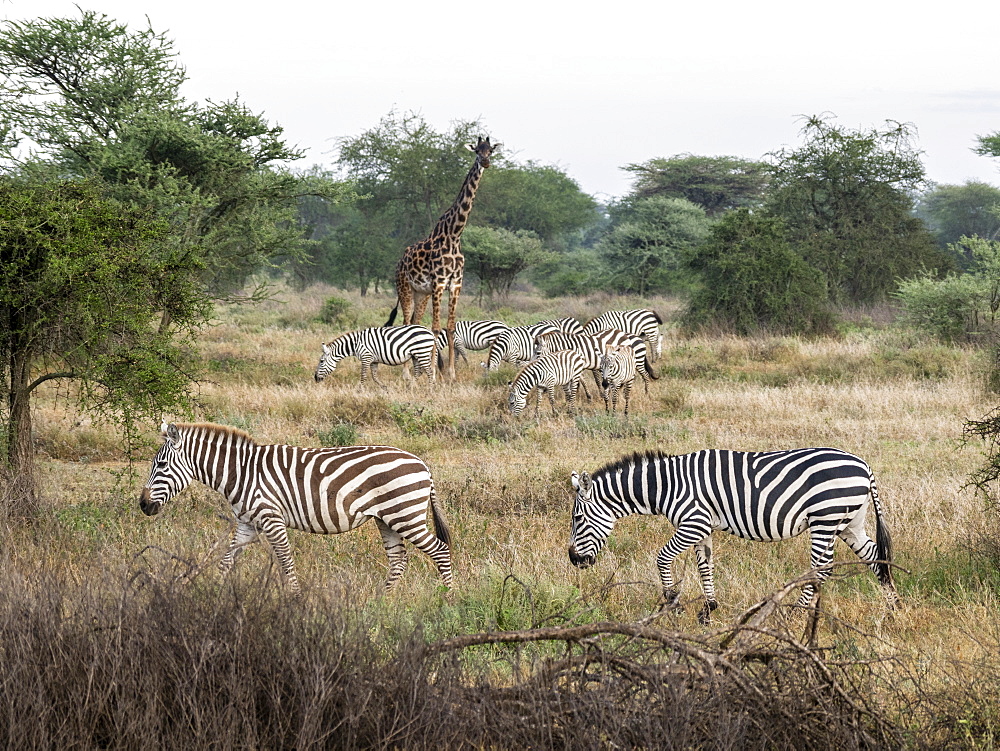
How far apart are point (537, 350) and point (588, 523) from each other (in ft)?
31.4

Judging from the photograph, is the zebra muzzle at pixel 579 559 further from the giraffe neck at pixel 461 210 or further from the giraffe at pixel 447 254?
the giraffe neck at pixel 461 210

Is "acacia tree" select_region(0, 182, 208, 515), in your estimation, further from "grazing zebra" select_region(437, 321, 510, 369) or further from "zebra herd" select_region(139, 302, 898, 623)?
"grazing zebra" select_region(437, 321, 510, 369)

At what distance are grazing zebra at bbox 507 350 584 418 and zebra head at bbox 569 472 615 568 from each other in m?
6.27

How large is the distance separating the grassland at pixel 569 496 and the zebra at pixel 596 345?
1.85 feet

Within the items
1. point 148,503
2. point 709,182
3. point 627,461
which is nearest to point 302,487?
point 148,503

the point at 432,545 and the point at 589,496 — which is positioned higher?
the point at 589,496

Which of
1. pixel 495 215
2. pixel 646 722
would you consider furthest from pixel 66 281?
pixel 495 215

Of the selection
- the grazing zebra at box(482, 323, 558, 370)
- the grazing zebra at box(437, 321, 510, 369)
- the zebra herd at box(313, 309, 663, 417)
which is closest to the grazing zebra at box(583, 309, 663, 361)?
the zebra herd at box(313, 309, 663, 417)

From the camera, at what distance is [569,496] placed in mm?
8484

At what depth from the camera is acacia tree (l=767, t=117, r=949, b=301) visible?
2639cm

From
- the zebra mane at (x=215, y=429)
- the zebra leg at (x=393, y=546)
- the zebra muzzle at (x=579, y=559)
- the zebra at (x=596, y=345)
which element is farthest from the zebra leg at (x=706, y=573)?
the zebra at (x=596, y=345)

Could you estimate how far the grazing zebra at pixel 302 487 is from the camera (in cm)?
632

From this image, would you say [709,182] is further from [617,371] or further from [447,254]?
[617,371]

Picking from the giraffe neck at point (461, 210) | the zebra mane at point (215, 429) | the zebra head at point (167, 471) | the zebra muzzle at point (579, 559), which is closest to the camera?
the zebra muzzle at point (579, 559)
